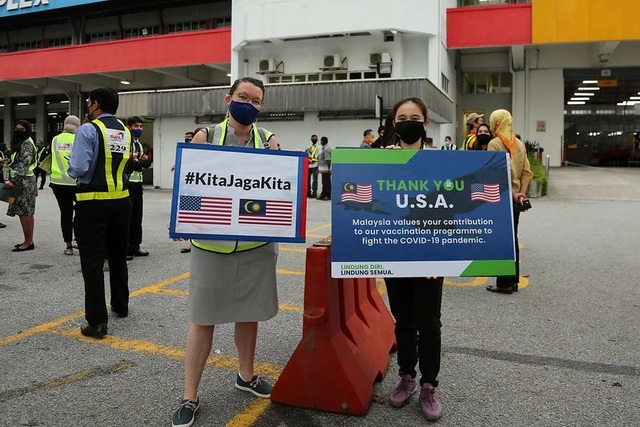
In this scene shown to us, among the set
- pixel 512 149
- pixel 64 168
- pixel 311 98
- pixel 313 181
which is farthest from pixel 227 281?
pixel 311 98

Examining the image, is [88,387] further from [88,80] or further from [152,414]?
[88,80]

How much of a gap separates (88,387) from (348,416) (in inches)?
64.6

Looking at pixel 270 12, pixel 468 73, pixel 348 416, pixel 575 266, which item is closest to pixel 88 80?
pixel 270 12

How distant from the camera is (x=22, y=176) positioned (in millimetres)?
7949

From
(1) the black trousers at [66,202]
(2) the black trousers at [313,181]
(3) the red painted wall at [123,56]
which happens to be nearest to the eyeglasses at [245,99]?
(1) the black trousers at [66,202]

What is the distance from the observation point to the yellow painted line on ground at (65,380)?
125 inches

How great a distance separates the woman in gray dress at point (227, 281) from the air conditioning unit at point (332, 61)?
19.5 m

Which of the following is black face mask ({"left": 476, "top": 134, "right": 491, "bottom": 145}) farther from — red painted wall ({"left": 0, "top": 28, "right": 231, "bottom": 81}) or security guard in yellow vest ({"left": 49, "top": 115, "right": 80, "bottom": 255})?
red painted wall ({"left": 0, "top": 28, "right": 231, "bottom": 81})

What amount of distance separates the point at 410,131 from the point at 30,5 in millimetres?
36335

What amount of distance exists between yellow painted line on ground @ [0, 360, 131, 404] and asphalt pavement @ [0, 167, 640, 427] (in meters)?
0.01

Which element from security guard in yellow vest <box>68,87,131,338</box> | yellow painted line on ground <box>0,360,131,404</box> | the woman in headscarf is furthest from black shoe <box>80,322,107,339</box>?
the woman in headscarf

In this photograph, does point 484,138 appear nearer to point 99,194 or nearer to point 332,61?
point 99,194

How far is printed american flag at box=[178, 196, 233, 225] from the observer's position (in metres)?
2.76

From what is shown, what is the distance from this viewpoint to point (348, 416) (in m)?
2.96
